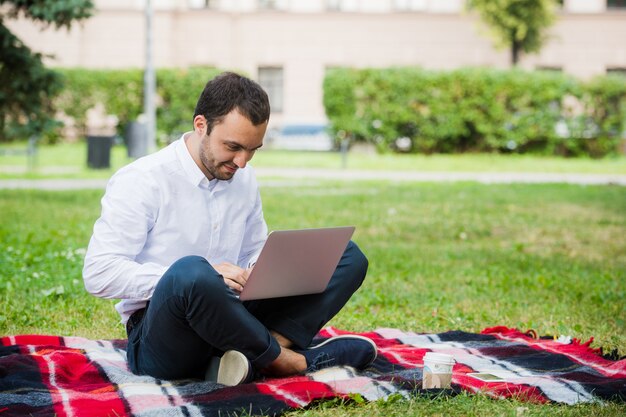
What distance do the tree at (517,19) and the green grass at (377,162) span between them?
204 inches

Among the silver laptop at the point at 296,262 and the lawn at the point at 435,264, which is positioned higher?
the silver laptop at the point at 296,262

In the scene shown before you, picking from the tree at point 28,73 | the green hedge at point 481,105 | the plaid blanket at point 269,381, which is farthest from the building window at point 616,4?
the plaid blanket at point 269,381

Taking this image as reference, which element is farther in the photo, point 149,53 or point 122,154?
point 122,154

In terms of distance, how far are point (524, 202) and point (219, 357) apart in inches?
386

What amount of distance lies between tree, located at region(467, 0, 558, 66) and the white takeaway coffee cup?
24109 mm

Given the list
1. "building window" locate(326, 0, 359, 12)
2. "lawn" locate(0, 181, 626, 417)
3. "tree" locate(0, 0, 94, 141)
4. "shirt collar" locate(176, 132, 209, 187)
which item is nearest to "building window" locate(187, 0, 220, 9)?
"building window" locate(326, 0, 359, 12)

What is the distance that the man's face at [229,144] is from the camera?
3877mm

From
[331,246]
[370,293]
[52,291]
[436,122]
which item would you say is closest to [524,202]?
[370,293]

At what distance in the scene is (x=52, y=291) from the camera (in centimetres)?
629

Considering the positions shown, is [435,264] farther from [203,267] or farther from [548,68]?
[548,68]

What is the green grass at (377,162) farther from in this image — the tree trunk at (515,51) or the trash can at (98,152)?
the tree trunk at (515,51)

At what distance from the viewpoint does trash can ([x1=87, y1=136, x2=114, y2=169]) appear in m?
18.1

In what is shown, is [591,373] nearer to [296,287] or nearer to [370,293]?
[296,287]

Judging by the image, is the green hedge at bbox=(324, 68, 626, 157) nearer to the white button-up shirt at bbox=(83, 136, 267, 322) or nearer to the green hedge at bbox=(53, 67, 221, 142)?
the green hedge at bbox=(53, 67, 221, 142)
